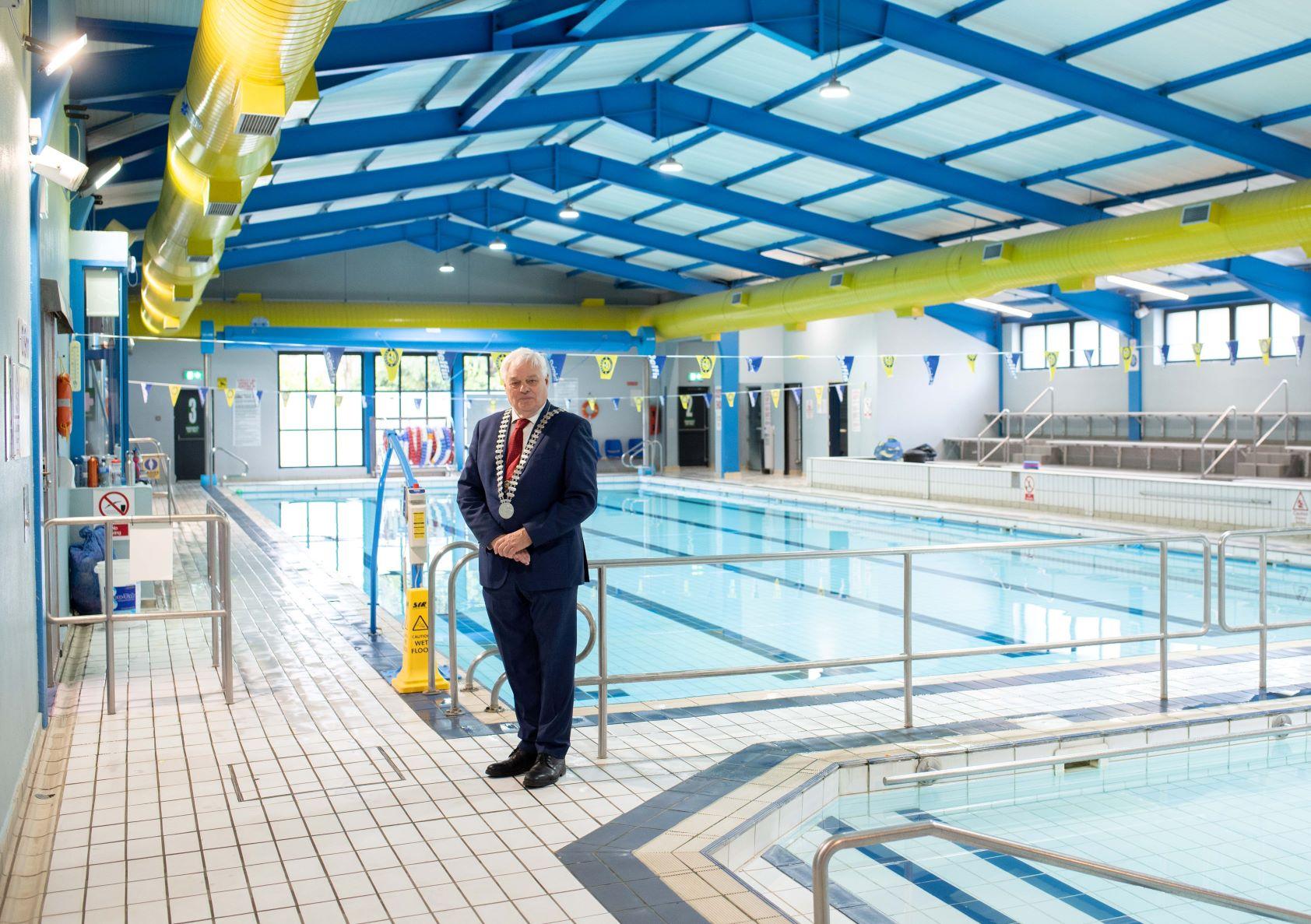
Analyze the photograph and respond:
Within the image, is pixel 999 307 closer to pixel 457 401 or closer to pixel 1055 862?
→ pixel 457 401

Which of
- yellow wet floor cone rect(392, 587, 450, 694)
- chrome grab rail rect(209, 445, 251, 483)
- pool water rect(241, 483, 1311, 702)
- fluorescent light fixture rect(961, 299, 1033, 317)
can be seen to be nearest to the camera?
yellow wet floor cone rect(392, 587, 450, 694)

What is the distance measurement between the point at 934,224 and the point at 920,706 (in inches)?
484

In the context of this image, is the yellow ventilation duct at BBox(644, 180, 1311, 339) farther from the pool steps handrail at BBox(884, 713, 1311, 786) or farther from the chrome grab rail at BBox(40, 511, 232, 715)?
the chrome grab rail at BBox(40, 511, 232, 715)

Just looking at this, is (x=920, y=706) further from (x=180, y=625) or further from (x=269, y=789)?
(x=180, y=625)

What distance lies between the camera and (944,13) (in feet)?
30.2

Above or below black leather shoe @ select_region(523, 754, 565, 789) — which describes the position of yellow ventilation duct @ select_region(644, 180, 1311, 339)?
above

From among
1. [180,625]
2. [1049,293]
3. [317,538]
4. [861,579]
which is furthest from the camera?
[1049,293]

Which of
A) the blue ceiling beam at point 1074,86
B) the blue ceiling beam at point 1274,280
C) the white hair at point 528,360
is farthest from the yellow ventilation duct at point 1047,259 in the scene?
the white hair at point 528,360

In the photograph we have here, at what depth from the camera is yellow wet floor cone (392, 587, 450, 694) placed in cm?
522

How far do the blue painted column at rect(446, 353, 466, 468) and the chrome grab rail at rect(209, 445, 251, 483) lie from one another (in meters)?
4.26

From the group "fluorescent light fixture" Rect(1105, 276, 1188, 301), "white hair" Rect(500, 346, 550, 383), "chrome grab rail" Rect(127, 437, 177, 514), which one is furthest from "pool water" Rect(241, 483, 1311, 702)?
"fluorescent light fixture" Rect(1105, 276, 1188, 301)

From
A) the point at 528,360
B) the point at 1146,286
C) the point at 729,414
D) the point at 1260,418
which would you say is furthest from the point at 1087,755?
the point at 729,414

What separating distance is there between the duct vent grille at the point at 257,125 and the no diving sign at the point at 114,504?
266 centimetres

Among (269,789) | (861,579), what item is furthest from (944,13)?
(269,789)
